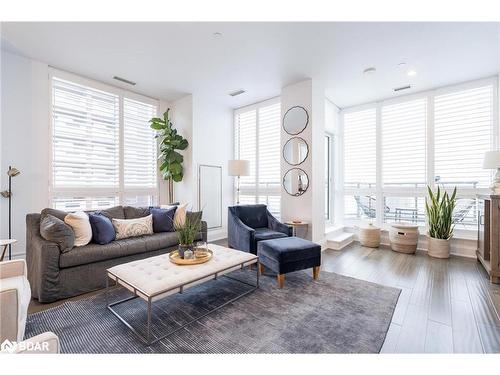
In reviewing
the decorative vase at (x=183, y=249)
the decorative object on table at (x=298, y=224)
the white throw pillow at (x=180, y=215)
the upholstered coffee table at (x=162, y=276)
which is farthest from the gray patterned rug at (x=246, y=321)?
the decorative object on table at (x=298, y=224)

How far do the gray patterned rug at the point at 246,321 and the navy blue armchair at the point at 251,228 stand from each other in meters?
0.73

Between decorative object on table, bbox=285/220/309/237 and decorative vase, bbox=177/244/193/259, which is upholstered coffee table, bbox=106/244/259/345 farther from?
decorative object on table, bbox=285/220/309/237

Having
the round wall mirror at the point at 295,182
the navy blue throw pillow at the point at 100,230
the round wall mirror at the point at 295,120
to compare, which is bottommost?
the navy blue throw pillow at the point at 100,230

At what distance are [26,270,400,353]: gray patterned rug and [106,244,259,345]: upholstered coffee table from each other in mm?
83

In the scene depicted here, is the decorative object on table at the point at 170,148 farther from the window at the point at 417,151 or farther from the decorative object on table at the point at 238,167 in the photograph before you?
the window at the point at 417,151

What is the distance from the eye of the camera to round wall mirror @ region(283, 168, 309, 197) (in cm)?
396

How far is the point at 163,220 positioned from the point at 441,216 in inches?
168

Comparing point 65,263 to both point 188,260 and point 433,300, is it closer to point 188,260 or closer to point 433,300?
point 188,260

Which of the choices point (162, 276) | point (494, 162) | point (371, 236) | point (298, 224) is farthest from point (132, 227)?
point (494, 162)

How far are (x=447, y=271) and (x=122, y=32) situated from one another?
496 cm

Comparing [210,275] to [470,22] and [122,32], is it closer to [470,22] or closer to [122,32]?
[122,32]

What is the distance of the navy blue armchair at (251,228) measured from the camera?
3.19 m
